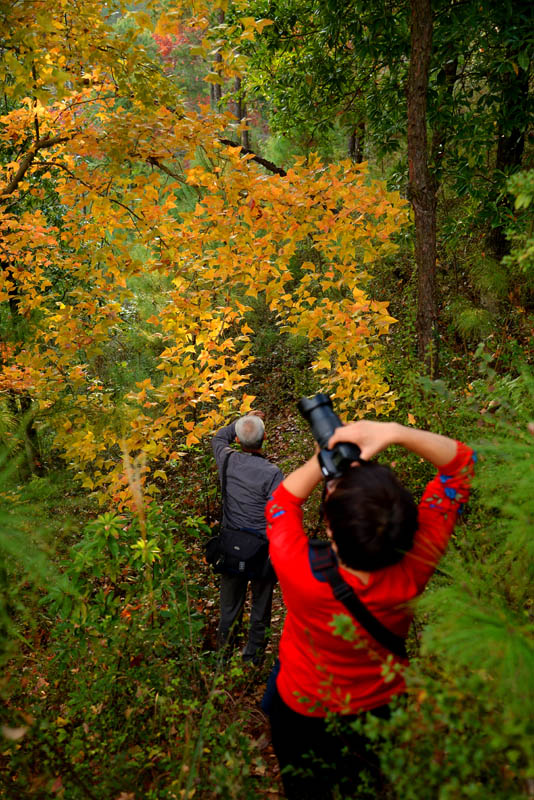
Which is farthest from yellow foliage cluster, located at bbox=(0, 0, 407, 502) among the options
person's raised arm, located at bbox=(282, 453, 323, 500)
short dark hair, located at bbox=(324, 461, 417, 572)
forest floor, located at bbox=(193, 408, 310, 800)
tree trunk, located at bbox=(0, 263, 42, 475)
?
short dark hair, located at bbox=(324, 461, 417, 572)

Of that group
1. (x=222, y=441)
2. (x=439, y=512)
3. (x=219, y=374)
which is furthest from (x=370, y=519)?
(x=219, y=374)

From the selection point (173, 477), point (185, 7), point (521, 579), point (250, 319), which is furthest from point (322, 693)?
point (250, 319)

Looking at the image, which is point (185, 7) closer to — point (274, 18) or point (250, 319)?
point (274, 18)

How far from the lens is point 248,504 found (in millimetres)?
3795

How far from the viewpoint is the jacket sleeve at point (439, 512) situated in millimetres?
1469

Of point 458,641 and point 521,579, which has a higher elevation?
point 458,641

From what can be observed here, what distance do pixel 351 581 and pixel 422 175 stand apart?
3705 mm

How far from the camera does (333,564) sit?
1.47m

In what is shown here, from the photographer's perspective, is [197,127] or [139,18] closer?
[139,18]

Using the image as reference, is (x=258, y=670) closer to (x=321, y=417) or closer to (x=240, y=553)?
(x=240, y=553)

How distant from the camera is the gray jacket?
3.76 meters

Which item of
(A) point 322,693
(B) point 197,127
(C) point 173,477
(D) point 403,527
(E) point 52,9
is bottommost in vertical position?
(C) point 173,477

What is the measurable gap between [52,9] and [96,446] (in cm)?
317

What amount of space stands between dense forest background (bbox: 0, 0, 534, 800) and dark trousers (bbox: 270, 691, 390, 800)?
0.53 feet
